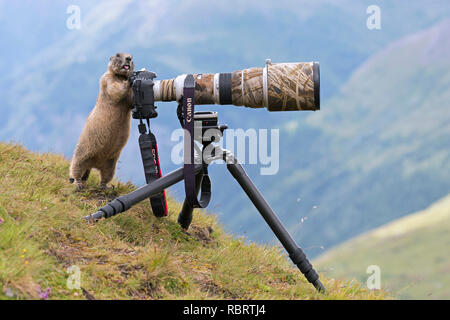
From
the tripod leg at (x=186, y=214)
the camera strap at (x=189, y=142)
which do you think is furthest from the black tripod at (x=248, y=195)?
the tripod leg at (x=186, y=214)

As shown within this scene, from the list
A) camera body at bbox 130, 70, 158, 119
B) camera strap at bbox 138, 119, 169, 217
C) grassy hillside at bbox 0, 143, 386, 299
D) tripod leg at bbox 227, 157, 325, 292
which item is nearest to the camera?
grassy hillside at bbox 0, 143, 386, 299

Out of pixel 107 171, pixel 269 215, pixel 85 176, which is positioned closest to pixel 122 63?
pixel 107 171

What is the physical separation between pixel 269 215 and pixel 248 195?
0.27 m

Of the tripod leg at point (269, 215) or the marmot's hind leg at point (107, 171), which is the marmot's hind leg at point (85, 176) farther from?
the tripod leg at point (269, 215)

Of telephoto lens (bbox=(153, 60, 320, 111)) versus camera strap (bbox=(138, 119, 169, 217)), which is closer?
telephoto lens (bbox=(153, 60, 320, 111))

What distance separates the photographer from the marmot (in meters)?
5.59

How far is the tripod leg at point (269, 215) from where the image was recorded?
15.6ft

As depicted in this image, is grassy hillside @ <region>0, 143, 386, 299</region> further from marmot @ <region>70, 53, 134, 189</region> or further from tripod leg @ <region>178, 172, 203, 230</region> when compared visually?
marmot @ <region>70, 53, 134, 189</region>

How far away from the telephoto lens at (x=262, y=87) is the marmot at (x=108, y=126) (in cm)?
83

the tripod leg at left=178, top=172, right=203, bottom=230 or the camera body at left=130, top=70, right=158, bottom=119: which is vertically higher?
the camera body at left=130, top=70, right=158, bottom=119

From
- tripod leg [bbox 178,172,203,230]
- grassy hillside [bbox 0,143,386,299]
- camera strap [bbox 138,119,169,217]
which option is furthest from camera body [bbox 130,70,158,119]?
grassy hillside [bbox 0,143,386,299]

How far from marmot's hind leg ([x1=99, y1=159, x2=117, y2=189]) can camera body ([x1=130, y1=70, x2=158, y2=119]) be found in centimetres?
142

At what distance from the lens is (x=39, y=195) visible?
507 centimetres

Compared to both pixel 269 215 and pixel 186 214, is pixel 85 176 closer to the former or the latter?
pixel 186 214
